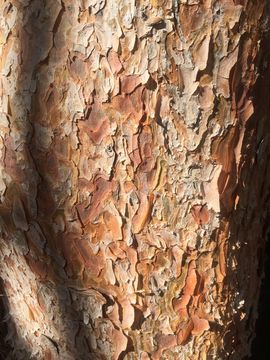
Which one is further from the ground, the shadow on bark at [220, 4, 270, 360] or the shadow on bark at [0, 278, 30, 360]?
the shadow on bark at [220, 4, 270, 360]

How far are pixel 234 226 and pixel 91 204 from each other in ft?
0.75

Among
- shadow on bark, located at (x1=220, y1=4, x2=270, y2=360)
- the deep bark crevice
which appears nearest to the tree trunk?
shadow on bark, located at (x1=220, y1=4, x2=270, y2=360)

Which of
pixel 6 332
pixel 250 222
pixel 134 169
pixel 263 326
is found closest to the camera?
pixel 134 169

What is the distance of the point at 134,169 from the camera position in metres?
0.91

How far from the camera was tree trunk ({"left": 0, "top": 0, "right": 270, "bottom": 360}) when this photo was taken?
2.77 feet

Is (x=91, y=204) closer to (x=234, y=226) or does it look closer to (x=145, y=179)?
(x=145, y=179)

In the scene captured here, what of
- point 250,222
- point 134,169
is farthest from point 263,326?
point 134,169

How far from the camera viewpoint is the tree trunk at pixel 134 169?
845 mm

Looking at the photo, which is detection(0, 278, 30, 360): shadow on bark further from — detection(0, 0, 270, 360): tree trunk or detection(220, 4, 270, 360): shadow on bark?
detection(220, 4, 270, 360): shadow on bark

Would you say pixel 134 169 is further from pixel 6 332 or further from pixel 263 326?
pixel 263 326

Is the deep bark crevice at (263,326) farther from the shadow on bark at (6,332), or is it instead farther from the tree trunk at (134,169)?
the shadow on bark at (6,332)

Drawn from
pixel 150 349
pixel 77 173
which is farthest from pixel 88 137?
pixel 150 349

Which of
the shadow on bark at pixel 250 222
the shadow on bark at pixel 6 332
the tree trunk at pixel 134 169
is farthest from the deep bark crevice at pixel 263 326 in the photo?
the shadow on bark at pixel 6 332

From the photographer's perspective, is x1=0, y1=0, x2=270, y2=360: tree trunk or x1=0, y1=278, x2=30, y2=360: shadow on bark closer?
x1=0, y1=0, x2=270, y2=360: tree trunk
